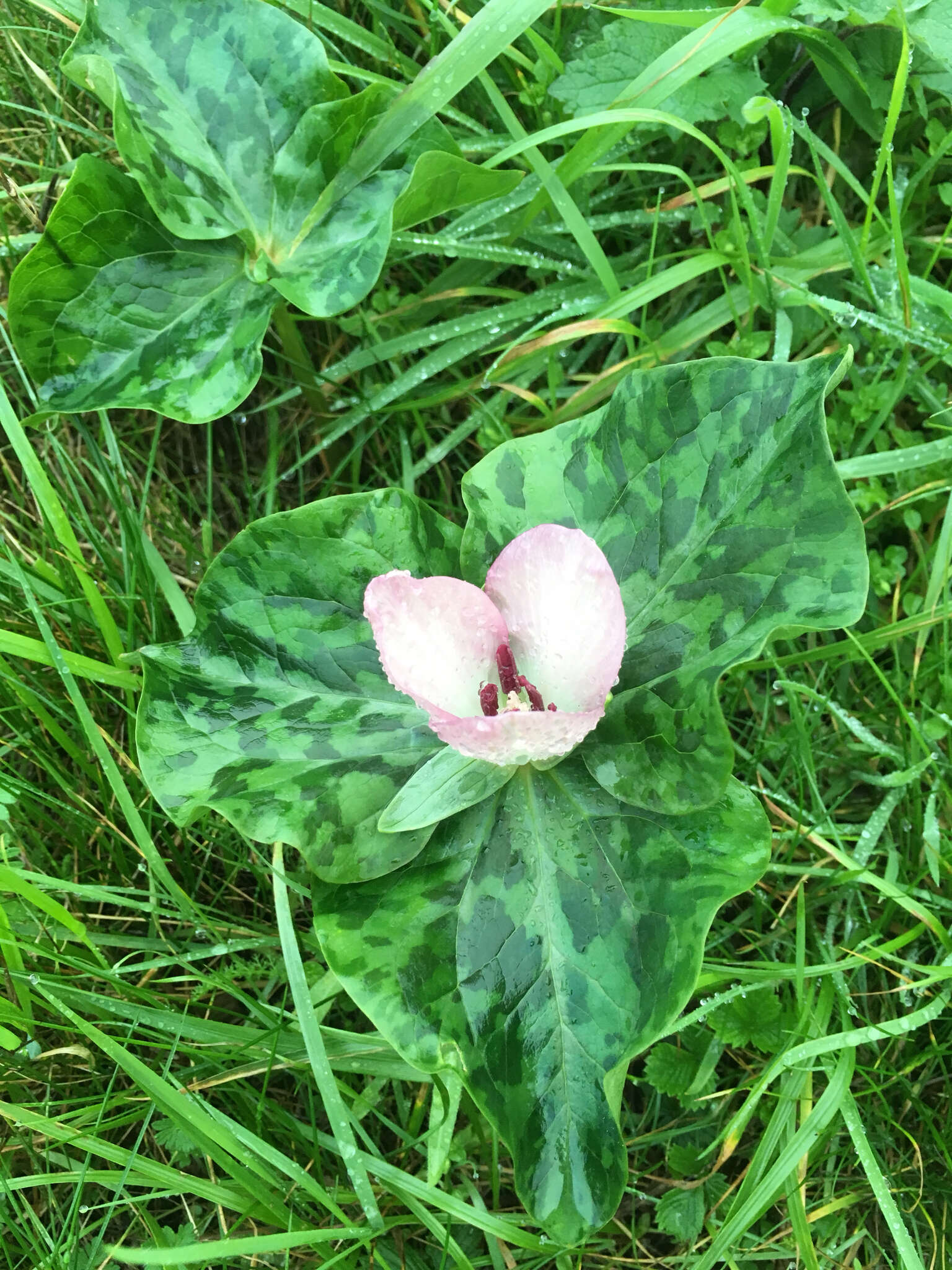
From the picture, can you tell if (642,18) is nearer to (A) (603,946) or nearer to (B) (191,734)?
(B) (191,734)

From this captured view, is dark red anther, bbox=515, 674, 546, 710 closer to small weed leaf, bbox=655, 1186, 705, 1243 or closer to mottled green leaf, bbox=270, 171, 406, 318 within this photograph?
mottled green leaf, bbox=270, 171, 406, 318

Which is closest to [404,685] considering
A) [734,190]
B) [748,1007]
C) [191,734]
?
[191,734]

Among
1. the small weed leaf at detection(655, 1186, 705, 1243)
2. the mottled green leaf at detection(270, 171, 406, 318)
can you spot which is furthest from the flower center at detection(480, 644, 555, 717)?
the small weed leaf at detection(655, 1186, 705, 1243)

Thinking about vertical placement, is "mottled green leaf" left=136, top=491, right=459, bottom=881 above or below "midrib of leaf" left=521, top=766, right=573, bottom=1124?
above

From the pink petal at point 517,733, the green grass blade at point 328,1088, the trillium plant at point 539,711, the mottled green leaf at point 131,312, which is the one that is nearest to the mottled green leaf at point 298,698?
the trillium plant at point 539,711

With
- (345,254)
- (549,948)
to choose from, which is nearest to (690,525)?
(549,948)

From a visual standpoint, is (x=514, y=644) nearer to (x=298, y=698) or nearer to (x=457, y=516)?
(x=298, y=698)
